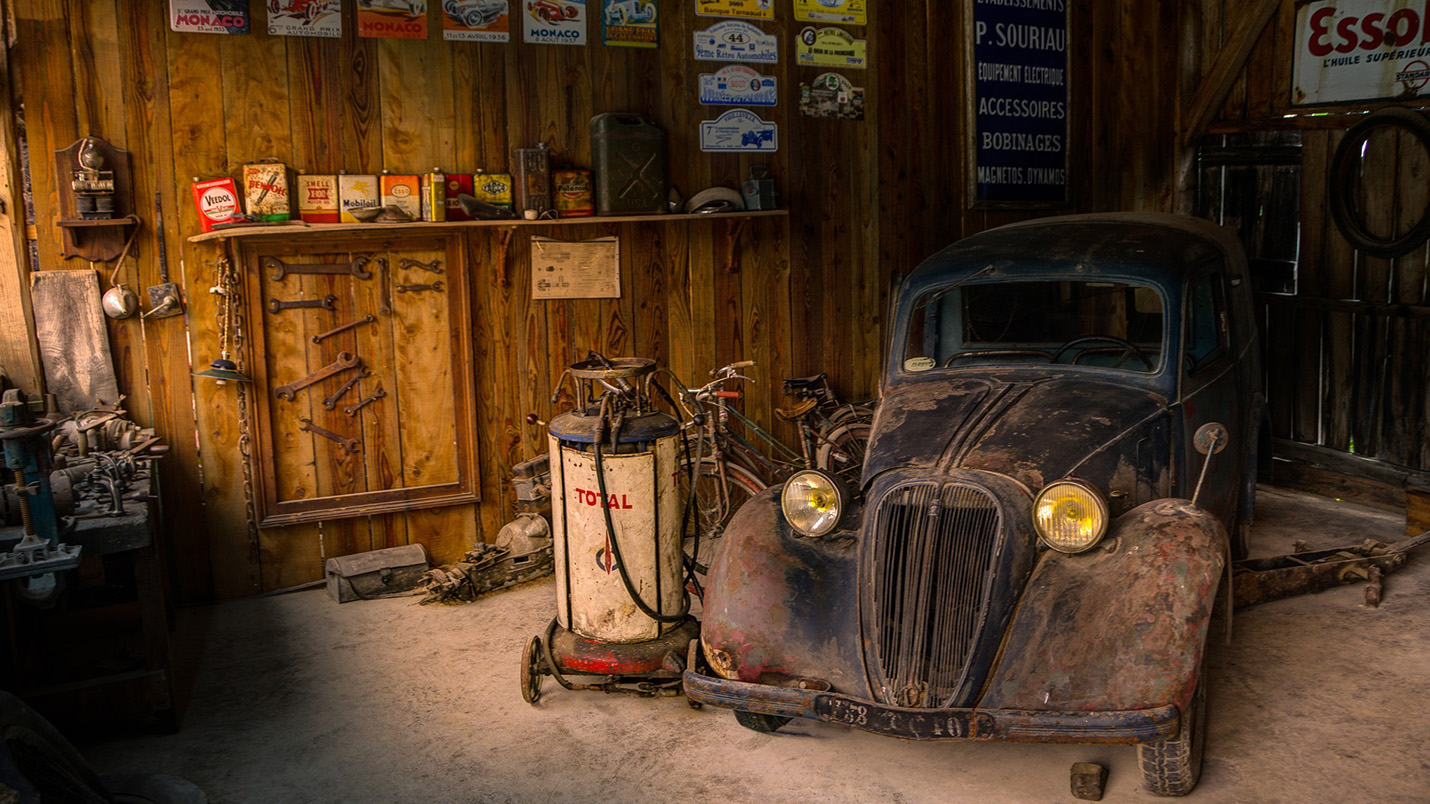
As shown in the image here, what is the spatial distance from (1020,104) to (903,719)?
5.30m

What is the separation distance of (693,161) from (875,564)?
11.2 ft

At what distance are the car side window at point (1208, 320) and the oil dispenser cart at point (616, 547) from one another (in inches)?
90.9

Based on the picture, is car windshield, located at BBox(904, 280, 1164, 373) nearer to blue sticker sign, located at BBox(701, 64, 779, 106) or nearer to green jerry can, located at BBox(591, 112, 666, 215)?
green jerry can, located at BBox(591, 112, 666, 215)

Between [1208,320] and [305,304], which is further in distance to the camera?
[305,304]

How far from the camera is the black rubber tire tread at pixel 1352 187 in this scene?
6434mm

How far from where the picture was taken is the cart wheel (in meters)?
4.47

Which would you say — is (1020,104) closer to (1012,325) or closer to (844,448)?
(844,448)

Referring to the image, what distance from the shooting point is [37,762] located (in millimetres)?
2982

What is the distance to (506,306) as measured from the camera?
6195 millimetres

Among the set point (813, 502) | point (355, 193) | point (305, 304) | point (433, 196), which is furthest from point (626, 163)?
point (813, 502)

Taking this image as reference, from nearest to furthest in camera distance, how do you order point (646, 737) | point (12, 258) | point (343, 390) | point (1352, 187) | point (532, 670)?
point (646, 737) < point (532, 670) < point (12, 258) < point (343, 390) < point (1352, 187)

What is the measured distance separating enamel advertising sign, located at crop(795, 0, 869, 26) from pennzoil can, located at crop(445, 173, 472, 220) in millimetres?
2239

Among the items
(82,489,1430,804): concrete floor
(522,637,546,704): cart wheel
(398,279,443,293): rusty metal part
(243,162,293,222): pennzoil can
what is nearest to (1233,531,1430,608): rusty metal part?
(82,489,1430,804): concrete floor

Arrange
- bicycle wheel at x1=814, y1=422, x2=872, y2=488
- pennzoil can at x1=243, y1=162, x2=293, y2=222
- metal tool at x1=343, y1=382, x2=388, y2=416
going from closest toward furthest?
1. pennzoil can at x1=243, y1=162, x2=293, y2=222
2. metal tool at x1=343, y1=382, x2=388, y2=416
3. bicycle wheel at x1=814, y1=422, x2=872, y2=488
